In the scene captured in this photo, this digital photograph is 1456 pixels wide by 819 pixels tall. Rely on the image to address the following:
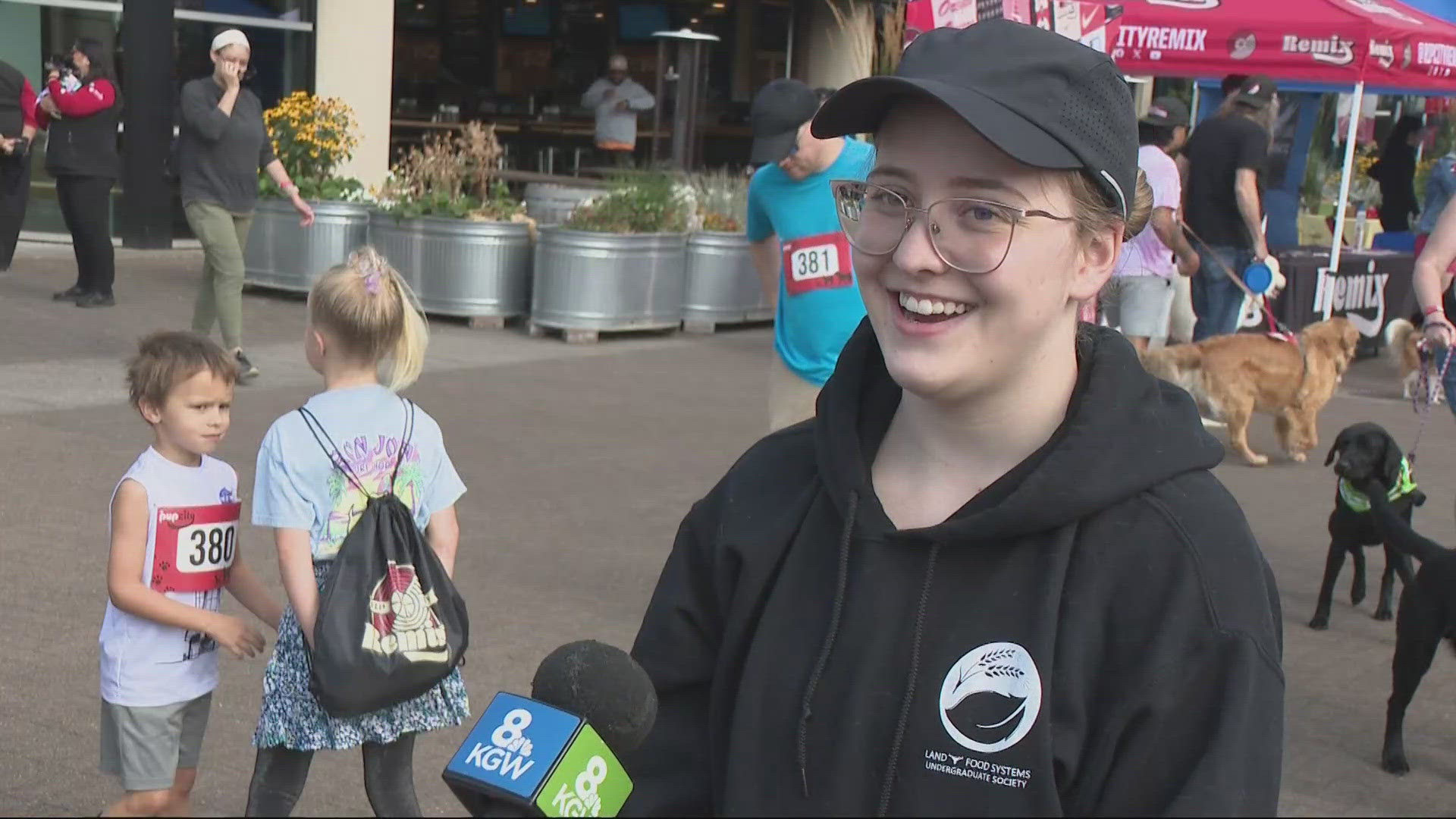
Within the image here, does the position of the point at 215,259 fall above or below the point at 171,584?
above

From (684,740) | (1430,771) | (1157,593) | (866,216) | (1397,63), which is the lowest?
(1430,771)

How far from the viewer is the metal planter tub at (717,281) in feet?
42.8

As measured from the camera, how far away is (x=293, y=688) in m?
3.60

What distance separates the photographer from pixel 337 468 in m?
3.59

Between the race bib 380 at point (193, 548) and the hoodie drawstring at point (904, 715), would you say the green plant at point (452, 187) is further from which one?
the hoodie drawstring at point (904, 715)

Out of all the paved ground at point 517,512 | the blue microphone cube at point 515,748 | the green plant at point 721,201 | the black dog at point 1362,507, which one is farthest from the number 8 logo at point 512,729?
the green plant at point 721,201

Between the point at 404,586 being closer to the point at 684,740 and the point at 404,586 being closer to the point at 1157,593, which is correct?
the point at 684,740

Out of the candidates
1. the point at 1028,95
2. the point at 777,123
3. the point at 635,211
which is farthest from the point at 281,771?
the point at 635,211

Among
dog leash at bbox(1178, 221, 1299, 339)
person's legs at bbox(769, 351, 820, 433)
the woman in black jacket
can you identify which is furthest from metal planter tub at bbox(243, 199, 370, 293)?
the woman in black jacket

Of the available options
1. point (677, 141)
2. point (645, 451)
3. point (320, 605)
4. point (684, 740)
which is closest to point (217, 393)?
point (320, 605)

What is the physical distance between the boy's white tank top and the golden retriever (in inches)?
278

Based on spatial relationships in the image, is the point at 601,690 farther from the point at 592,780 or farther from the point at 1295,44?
the point at 1295,44

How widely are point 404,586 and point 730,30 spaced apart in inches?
874

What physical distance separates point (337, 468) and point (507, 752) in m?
2.29
